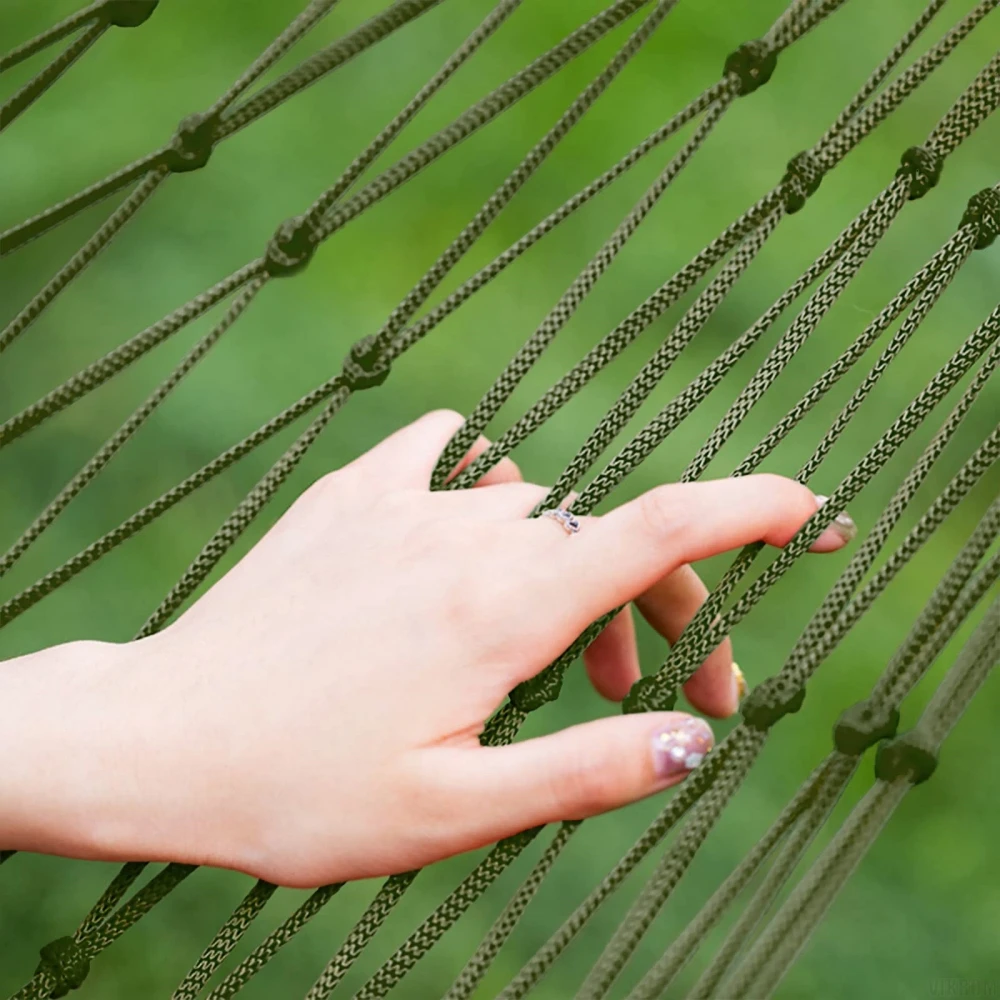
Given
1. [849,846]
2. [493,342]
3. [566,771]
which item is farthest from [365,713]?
[493,342]

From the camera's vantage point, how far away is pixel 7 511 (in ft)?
4.29

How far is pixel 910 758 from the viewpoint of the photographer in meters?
0.56

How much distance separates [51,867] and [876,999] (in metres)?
0.71

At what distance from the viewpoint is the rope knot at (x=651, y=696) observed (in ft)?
1.94

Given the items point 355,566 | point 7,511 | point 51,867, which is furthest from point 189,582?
point 7,511

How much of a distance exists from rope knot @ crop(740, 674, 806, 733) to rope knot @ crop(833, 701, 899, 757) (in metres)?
0.02

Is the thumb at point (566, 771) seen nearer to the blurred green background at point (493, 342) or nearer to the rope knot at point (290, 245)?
the rope knot at point (290, 245)

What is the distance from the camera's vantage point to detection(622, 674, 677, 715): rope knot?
0.59m

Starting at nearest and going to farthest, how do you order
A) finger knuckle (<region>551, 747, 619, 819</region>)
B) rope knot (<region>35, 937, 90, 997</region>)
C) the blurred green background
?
finger knuckle (<region>551, 747, 619, 819</region>) < rope knot (<region>35, 937, 90, 997</region>) < the blurred green background

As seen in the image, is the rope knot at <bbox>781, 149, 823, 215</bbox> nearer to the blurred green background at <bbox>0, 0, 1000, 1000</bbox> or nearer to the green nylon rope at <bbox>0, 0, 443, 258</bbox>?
the green nylon rope at <bbox>0, 0, 443, 258</bbox>

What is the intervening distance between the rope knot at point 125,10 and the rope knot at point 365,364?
0.20 metres

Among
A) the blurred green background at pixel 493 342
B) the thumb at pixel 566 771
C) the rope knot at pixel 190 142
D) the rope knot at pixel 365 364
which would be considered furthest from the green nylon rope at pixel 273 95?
the blurred green background at pixel 493 342

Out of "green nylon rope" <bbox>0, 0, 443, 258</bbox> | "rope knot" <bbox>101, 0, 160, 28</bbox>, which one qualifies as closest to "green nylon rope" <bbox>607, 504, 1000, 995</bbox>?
"green nylon rope" <bbox>0, 0, 443, 258</bbox>

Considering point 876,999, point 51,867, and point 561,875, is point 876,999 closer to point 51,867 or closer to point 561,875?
point 561,875
